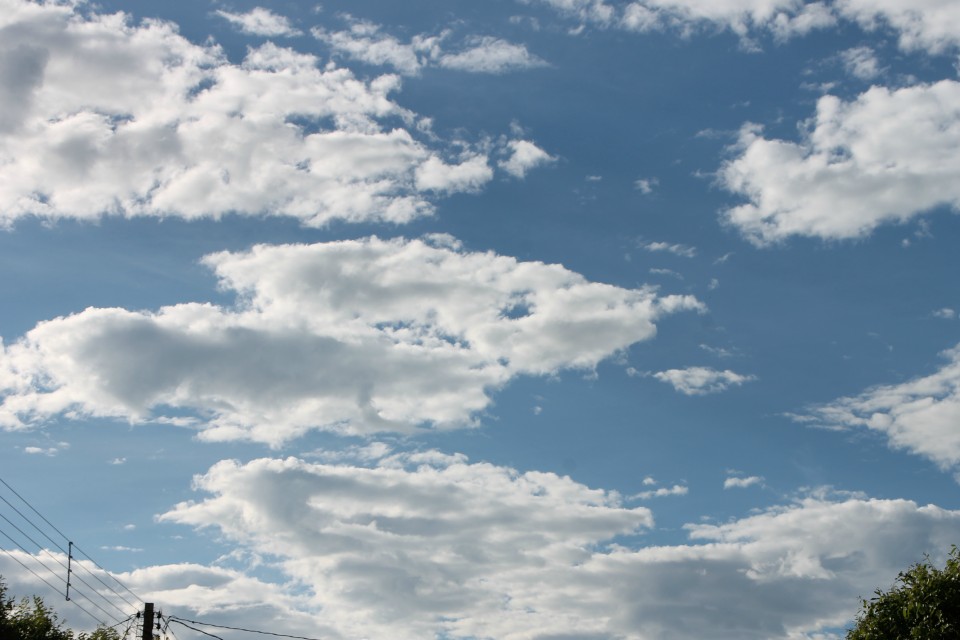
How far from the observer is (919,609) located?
1211 inches

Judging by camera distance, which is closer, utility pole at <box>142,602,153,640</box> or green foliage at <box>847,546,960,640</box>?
green foliage at <box>847,546,960,640</box>

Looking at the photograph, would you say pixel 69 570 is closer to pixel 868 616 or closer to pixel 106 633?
pixel 106 633

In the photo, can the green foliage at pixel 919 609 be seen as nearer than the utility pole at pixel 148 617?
Yes

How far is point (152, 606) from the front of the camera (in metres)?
47.4

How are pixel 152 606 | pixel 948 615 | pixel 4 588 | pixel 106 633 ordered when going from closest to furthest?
pixel 948 615, pixel 4 588, pixel 152 606, pixel 106 633

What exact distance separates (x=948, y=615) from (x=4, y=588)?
36957mm

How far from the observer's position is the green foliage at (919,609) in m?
30.2

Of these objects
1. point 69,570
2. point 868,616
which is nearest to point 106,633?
point 69,570

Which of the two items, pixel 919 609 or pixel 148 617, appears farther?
pixel 148 617

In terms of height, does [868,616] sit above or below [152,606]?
below

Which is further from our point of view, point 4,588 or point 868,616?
point 4,588

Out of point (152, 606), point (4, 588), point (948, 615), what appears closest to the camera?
point (948, 615)

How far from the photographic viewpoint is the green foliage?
30.2 metres

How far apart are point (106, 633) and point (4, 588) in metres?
8.15
